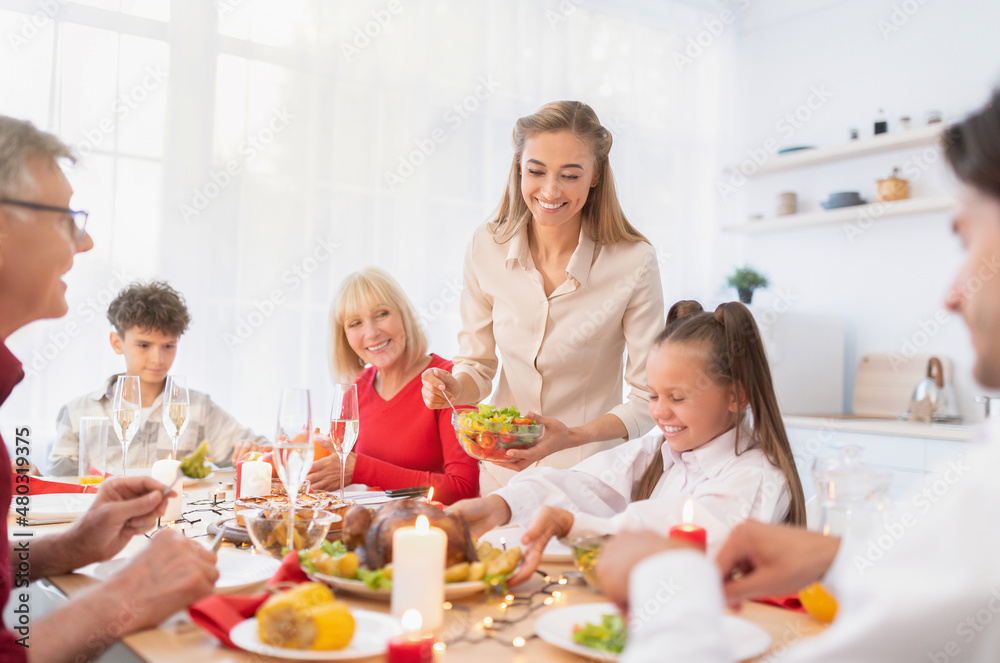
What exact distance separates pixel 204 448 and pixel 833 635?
174cm

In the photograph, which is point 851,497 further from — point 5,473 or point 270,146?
point 270,146

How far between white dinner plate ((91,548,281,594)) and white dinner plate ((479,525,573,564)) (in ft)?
1.19

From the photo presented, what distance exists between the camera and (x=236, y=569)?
1195 mm

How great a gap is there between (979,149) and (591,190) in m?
1.50

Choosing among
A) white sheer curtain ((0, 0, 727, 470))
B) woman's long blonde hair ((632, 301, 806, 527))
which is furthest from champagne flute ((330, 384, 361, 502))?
white sheer curtain ((0, 0, 727, 470))

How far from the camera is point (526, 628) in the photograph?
97 cm

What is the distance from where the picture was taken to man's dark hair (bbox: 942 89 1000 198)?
0.76 meters

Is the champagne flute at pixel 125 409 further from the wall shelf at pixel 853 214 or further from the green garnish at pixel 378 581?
the wall shelf at pixel 853 214

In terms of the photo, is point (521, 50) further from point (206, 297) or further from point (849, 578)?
point (849, 578)

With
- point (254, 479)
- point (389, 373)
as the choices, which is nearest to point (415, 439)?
point (389, 373)

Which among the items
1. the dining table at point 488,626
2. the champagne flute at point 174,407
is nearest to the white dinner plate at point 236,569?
the dining table at point 488,626

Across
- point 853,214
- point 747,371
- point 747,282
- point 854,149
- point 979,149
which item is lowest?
point 747,371

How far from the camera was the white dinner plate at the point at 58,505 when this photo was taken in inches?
62.9

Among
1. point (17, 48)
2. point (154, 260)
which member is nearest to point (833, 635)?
point (154, 260)
